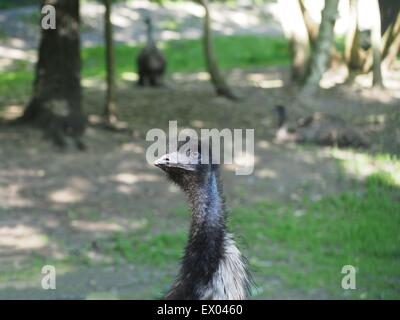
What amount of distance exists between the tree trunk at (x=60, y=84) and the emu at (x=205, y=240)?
25.9 feet

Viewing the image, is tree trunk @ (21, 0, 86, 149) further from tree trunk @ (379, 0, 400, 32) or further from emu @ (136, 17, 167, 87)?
tree trunk @ (379, 0, 400, 32)

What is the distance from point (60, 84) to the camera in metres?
11.9

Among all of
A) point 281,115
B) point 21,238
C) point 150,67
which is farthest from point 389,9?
point 150,67

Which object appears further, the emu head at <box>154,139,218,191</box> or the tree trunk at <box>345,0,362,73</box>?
the tree trunk at <box>345,0,362,73</box>

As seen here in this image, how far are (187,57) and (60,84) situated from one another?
385 inches

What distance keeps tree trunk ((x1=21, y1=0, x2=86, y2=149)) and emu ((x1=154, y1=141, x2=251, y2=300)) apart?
7.89 m

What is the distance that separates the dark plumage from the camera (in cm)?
1234

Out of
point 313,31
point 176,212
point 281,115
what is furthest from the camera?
point 313,31

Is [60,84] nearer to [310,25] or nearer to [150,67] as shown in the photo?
[150,67]

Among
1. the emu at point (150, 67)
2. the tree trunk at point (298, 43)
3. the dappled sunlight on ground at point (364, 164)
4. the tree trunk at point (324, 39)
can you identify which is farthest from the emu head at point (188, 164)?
the emu at point (150, 67)

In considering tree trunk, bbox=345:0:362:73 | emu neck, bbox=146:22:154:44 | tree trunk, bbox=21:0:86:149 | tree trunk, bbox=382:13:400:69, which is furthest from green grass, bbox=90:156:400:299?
emu neck, bbox=146:22:154:44

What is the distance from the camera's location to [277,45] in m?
22.9

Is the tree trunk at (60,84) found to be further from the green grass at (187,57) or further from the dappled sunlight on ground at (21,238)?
the green grass at (187,57)
